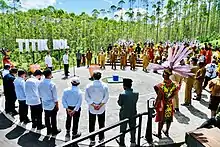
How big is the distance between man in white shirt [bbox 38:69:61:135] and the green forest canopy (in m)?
20.3

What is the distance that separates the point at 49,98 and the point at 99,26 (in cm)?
3424

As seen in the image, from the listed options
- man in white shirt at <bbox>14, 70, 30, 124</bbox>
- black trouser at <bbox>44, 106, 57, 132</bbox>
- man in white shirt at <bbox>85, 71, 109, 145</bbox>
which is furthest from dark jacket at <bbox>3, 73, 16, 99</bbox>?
man in white shirt at <bbox>85, 71, 109, 145</bbox>

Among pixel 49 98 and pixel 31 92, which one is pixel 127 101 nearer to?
pixel 49 98

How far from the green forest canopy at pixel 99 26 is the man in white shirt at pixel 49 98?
797 inches

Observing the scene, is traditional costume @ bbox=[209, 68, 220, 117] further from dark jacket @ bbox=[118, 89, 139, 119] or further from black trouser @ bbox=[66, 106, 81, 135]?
black trouser @ bbox=[66, 106, 81, 135]

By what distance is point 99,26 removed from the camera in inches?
1495

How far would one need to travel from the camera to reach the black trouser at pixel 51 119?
4891 millimetres

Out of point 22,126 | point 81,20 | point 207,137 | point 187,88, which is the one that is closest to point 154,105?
point 207,137

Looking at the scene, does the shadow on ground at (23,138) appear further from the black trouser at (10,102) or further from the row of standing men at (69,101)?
the black trouser at (10,102)

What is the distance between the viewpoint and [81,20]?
3900cm

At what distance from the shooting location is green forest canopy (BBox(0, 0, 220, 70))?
30.2 m

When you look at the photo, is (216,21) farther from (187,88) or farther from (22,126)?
(22,126)

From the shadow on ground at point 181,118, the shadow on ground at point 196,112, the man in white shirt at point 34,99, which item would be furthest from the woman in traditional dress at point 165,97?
the man in white shirt at point 34,99

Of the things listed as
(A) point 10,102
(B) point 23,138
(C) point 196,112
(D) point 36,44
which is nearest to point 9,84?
(A) point 10,102
